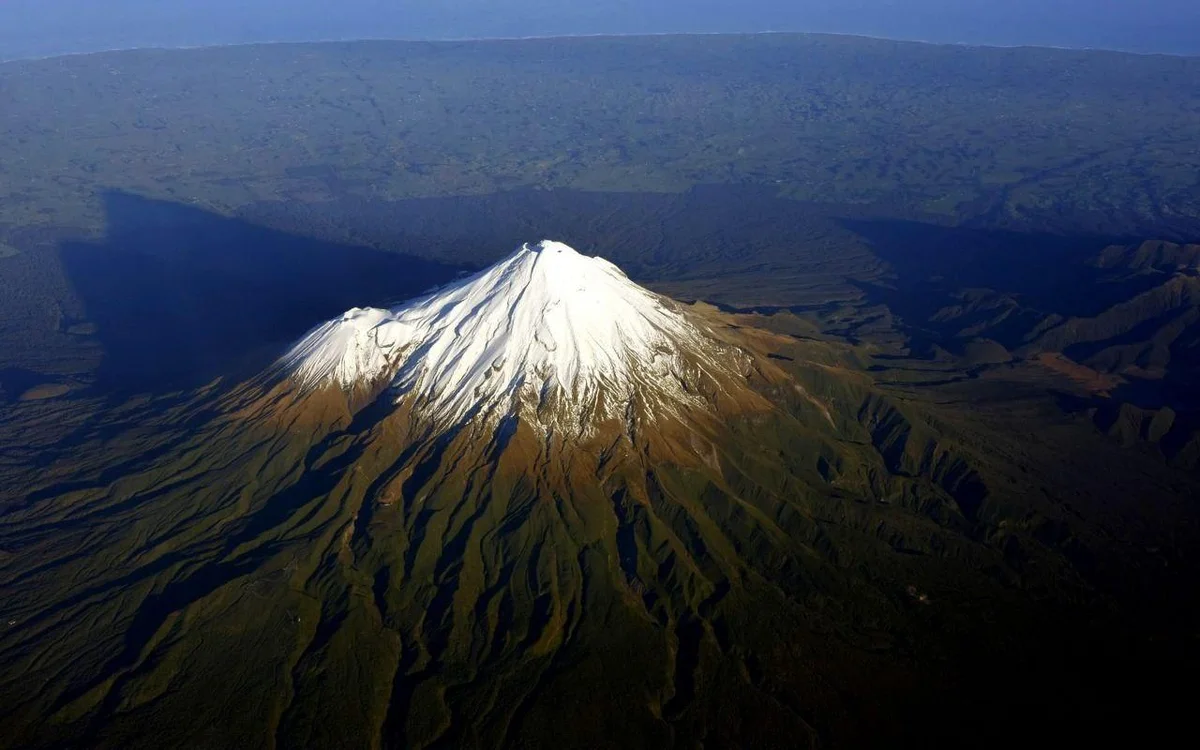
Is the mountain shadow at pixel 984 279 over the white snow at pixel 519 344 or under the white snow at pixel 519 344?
under

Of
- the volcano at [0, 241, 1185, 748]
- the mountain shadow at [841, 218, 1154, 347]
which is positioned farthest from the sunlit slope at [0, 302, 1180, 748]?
the mountain shadow at [841, 218, 1154, 347]

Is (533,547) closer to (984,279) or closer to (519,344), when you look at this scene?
(519,344)

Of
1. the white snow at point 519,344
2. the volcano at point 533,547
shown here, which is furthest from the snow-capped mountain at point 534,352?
the volcano at point 533,547

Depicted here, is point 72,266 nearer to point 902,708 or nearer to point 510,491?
point 510,491

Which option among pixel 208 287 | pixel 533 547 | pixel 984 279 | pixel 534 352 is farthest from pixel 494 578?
pixel 984 279

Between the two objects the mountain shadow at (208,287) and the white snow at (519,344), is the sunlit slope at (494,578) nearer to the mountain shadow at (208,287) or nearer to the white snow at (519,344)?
the white snow at (519,344)

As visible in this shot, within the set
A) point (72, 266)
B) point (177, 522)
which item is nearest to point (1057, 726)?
point (177, 522)
